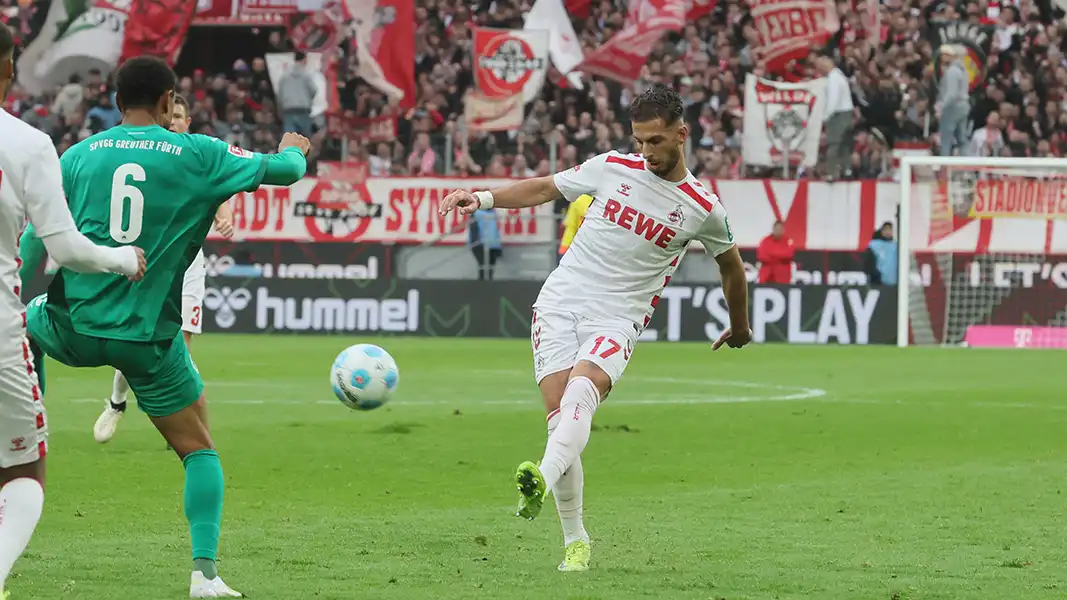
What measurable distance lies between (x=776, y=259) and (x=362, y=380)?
55.2ft

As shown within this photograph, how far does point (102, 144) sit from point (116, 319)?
634mm

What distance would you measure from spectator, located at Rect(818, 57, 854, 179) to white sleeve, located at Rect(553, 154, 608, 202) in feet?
67.1

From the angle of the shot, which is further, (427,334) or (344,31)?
(344,31)

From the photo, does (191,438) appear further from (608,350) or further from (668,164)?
(668,164)

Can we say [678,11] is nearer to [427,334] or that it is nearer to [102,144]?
[427,334]

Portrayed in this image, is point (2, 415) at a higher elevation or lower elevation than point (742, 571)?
higher

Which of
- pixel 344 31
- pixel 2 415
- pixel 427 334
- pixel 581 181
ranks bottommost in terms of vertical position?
pixel 427 334

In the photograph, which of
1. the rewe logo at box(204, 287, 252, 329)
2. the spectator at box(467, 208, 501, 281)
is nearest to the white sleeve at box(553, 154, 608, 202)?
the rewe logo at box(204, 287, 252, 329)

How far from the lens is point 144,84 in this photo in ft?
20.3

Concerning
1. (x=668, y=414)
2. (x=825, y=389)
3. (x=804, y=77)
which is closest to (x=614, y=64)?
(x=804, y=77)

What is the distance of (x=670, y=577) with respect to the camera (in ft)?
22.8

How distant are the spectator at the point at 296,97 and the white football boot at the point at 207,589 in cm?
2349

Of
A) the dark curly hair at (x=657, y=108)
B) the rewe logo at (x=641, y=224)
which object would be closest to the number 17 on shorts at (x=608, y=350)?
the rewe logo at (x=641, y=224)

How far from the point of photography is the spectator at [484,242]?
90.6ft
